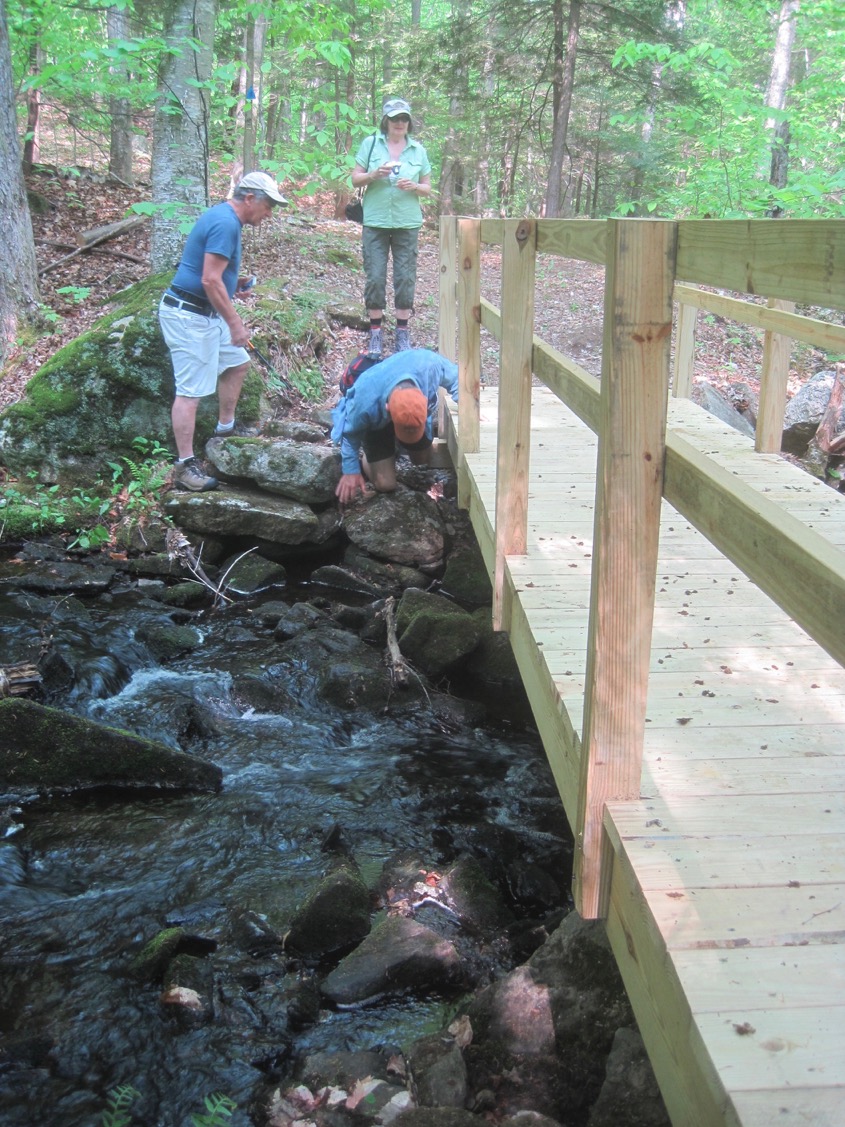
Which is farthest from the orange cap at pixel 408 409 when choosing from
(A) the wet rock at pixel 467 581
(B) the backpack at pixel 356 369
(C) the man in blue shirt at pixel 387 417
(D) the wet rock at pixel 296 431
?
(D) the wet rock at pixel 296 431

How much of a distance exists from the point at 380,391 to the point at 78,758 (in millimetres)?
3140

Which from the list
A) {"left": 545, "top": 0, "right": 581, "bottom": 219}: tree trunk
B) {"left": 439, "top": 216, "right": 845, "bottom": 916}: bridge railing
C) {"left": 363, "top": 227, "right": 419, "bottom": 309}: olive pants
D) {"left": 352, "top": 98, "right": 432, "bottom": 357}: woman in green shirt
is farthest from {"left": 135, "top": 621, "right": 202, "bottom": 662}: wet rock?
{"left": 545, "top": 0, "right": 581, "bottom": 219}: tree trunk

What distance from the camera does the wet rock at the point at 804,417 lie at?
8938 mm

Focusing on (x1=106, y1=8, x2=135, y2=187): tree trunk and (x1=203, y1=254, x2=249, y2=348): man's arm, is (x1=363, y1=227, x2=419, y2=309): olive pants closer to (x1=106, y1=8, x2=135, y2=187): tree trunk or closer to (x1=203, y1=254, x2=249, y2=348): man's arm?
(x1=203, y1=254, x2=249, y2=348): man's arm

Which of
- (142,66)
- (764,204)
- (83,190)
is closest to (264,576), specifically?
(142,66)

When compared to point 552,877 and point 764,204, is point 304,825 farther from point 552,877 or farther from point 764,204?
point 764,204

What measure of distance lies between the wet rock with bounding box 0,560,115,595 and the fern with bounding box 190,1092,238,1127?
14.2 ft

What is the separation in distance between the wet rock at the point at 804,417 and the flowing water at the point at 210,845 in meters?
5.35

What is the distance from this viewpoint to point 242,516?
6.99 metres

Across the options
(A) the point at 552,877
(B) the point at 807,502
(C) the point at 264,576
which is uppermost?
(B) the point at 807,502

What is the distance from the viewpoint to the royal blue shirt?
6215mm

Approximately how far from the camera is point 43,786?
448cm

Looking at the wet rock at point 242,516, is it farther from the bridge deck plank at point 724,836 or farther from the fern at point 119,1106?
the fern at point 119,1106

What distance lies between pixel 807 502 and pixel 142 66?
762cm
